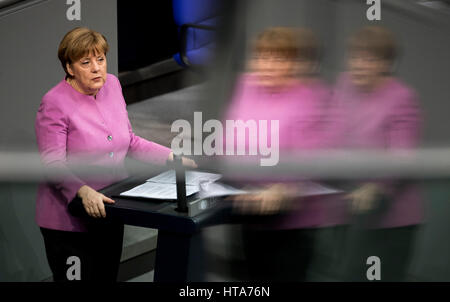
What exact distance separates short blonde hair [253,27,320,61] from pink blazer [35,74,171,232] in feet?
0.97

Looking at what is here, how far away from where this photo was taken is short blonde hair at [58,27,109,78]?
111cm

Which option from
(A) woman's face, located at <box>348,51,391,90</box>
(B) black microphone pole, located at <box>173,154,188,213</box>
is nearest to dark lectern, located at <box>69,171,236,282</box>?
(B) black microphone pole, located at <box>173,154,188,213</box>

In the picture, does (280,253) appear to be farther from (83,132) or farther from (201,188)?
(83,132)

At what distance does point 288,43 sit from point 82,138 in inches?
18.4

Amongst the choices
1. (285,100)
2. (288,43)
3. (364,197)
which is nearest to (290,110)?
(285,100)

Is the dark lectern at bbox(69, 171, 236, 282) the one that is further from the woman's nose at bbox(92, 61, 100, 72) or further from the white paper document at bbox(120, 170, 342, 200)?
the woman's nose at bbox(92, 61, 100, 72)

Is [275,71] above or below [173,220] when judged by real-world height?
above

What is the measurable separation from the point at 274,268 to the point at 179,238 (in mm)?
219

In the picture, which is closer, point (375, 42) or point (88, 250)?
point (375, 42)

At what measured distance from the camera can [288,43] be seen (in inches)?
44.0

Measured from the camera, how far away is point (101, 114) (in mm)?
1144

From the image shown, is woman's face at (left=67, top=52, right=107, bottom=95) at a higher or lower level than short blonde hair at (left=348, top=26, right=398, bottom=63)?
lower
